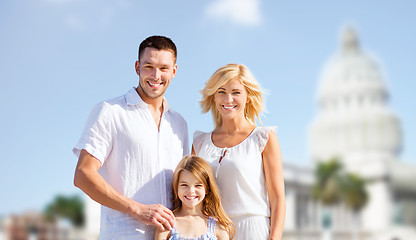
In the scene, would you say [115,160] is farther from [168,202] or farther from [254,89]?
[254,89]

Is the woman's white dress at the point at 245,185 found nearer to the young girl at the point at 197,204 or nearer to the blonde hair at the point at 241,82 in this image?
the young girl at the point at 197,204

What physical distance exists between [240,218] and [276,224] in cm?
21

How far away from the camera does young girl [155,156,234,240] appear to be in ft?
10.5

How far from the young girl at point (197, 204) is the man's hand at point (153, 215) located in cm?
11

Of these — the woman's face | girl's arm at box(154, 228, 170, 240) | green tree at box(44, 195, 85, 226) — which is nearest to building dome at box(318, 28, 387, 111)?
green tree at box(44, 195, 85, 226)

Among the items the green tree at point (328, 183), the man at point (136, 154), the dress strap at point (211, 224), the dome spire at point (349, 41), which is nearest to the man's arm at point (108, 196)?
the man at point (136, 154)

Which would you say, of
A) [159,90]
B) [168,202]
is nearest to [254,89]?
[159,90]

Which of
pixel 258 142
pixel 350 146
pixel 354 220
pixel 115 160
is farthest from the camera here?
pixel 350 146

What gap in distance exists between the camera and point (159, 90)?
3.31 metres

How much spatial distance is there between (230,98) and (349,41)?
54.1m

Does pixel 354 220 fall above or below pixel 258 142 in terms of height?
above

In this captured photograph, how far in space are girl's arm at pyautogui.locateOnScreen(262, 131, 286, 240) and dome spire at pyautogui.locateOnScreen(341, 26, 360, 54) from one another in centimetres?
5354

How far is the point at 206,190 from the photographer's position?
10.7 feet

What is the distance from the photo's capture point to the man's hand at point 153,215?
3.02 metres
